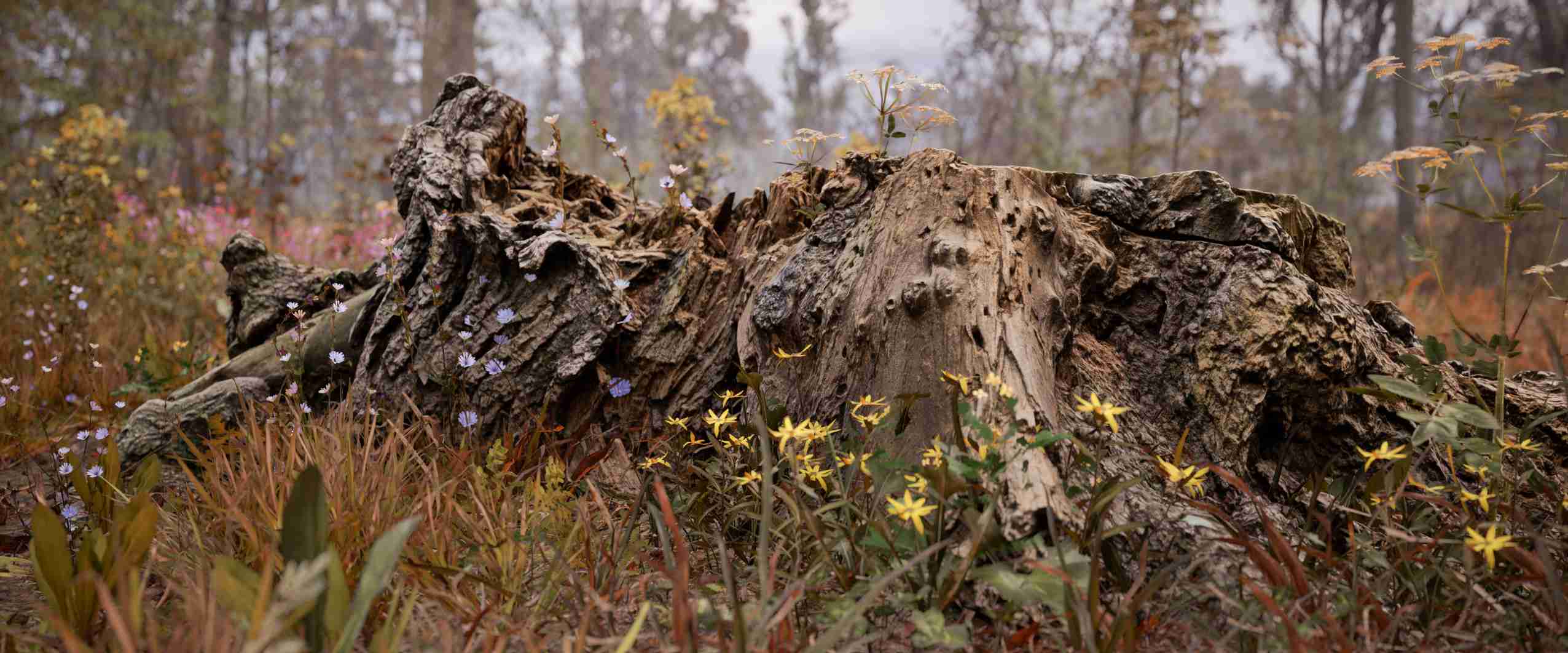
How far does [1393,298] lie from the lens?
457cm

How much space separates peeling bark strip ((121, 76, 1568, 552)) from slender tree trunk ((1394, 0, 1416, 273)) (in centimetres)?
876

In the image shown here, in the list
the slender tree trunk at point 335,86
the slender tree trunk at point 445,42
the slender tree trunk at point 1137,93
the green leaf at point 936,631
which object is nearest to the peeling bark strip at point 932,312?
the green leaf at point 936,631

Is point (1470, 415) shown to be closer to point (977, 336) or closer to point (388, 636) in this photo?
point (977, 336)

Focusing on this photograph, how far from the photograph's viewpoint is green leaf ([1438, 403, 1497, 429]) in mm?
1772

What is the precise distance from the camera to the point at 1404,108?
10172 mm

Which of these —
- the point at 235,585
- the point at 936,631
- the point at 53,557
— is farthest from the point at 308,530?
the point at 936,631

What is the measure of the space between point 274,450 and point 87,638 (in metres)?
0.96

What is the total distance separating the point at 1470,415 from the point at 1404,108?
10.9 meters

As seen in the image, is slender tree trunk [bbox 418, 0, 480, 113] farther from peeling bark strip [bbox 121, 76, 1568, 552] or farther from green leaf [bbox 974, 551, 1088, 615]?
green leaf [bbox 974, 551, 1088, 615]

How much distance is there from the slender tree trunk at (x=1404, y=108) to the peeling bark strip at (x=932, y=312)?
345 inches

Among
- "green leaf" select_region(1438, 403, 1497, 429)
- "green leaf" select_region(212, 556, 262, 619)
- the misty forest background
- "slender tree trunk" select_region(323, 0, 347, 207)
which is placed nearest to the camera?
"green leaf" select_region(212, 556, 262, 619)

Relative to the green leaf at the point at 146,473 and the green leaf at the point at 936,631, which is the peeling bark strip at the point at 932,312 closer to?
the green leaf at the point at 936,631

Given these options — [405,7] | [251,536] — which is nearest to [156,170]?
[251,536]

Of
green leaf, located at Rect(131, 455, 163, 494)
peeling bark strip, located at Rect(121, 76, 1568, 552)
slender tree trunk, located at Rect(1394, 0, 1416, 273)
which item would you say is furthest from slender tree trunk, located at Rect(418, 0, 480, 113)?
slender tree trunk, located at Rect(1394, 0, 1416, 273)
